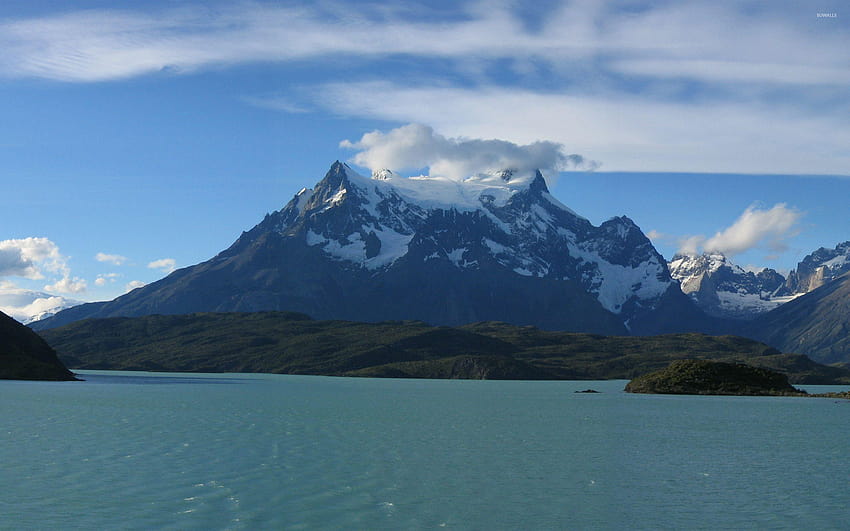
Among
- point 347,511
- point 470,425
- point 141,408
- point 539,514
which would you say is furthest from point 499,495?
point 141,408

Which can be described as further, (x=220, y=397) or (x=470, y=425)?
(x=220, y=397)

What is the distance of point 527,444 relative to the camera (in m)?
85.1

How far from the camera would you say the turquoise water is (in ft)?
156

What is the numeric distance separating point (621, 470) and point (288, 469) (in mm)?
24666

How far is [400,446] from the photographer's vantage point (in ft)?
264

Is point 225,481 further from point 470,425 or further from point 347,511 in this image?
point 470,425

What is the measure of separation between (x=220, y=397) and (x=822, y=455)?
373 feet

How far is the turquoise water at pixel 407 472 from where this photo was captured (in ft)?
156

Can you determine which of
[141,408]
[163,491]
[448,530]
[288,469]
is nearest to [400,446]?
[288,469]

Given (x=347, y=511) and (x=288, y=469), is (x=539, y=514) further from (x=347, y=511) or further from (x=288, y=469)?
(x=288, y=469)

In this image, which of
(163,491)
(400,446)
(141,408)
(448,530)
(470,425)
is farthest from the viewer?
(141,408)

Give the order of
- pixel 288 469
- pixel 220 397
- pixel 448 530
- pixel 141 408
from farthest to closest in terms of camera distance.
Result: 1. pixel 220 397
2. pixel 141 408
3. pixel 288 469
4. pixel 448 530

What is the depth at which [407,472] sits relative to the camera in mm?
63750

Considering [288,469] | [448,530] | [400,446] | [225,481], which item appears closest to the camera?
[448,530]
